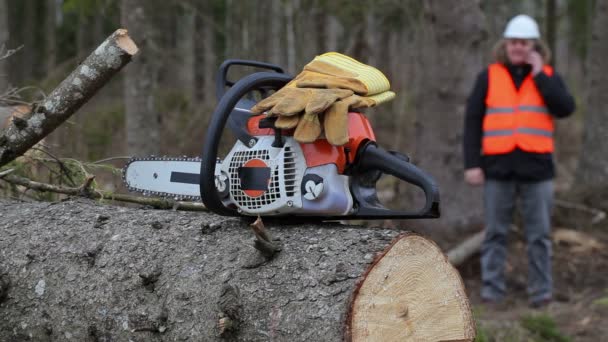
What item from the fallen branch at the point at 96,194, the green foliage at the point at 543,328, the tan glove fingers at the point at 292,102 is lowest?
the green foliage at the point at 543,328

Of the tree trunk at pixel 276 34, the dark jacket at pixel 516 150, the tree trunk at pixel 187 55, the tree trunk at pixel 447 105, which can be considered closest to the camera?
the dark jacket at pixel 516 150

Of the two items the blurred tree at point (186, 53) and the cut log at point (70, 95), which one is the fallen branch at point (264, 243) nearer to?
the cut log at point (70, 95)

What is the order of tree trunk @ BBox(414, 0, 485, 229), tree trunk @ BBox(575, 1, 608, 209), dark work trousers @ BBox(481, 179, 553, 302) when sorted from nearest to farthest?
dark work trousers @ BBox(481, 179, 553, 302) → tree trunk @ BBox(414, 0, 485, 229) → tree trunk @ BBox(575, 1, 608, 209)

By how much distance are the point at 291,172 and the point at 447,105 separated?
4561mm

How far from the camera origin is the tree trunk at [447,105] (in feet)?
21.6

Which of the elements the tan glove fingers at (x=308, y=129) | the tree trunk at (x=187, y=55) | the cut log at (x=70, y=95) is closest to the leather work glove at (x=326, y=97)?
the tan glove fingers at (x=308, y=129)

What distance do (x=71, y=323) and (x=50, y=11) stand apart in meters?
15.8

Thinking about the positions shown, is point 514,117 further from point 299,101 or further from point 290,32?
point 290,32

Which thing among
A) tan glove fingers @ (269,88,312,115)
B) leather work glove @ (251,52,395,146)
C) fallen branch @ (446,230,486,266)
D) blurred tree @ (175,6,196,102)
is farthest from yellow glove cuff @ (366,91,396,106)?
blurred tree @ (175,6,196,102)

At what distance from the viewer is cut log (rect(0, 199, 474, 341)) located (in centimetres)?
203

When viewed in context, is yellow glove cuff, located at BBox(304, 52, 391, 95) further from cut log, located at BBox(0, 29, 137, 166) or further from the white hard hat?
the white hard hat

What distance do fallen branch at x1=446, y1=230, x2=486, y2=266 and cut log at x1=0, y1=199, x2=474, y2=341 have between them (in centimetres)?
382

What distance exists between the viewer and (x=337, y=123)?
7.20ft

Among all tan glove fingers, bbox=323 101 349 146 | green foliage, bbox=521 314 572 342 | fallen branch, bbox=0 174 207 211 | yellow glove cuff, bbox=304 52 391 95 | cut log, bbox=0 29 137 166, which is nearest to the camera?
tan glove fingers, bbox=323 101 349 146
